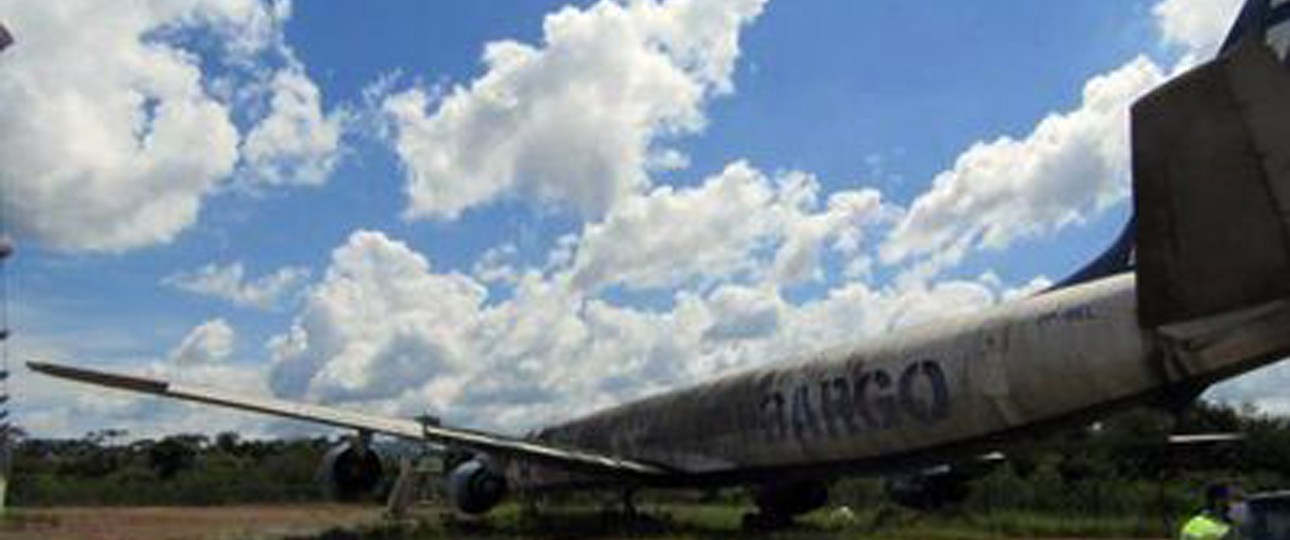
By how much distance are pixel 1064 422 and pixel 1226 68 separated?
1093 cm

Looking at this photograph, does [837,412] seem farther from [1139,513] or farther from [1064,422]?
[1139,513]

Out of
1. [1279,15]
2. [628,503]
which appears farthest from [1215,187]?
[628,503]

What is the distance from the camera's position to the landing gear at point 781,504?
3212 centimetres

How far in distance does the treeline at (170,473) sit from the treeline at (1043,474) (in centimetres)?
7

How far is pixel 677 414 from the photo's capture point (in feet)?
109

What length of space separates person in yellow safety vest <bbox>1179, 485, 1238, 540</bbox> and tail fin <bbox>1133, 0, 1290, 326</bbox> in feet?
7.37

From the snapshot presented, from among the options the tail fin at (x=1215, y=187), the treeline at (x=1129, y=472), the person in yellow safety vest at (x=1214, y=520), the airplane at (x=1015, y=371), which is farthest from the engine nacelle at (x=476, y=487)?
the person in yellow safety vest at (x=1214, y=520)

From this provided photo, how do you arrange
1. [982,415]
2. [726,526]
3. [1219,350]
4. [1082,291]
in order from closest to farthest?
[1219,350], [1082,291], [982,415], [726,526]

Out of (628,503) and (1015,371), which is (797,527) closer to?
(628,503)

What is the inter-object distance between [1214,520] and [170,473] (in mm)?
69385

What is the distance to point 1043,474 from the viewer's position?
162 ft

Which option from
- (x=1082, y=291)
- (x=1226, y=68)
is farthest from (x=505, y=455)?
(x=1226, y=68)

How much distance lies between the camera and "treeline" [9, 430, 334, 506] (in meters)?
59.1

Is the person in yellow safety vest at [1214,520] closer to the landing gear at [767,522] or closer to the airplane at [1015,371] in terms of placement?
the airplane at [1015,371]
